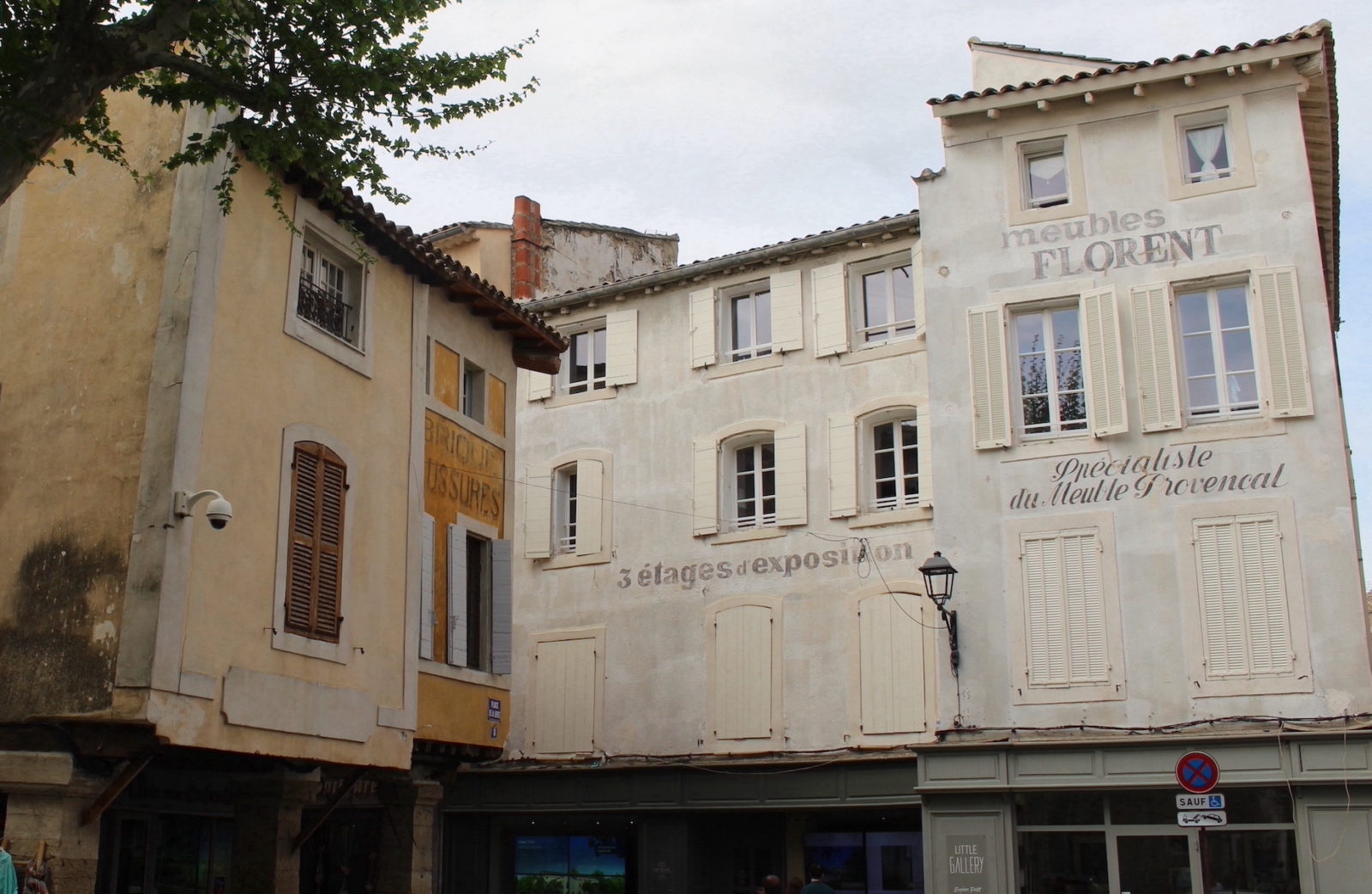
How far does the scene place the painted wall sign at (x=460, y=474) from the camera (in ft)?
55.8

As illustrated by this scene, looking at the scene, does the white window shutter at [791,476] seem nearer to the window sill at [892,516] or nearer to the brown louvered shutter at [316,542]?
the window sill at [892,516]

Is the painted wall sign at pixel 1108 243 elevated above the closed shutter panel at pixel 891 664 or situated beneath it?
elevated above

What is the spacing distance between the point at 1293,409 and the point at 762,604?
26.4 feet

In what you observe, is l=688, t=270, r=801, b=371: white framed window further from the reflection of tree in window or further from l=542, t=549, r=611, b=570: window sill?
the reflection of tree in window

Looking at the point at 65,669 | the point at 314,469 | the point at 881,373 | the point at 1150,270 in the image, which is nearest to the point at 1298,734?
the point at 1150,270

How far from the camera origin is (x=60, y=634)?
12.3 meters

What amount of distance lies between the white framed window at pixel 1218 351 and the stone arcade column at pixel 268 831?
11039 mm

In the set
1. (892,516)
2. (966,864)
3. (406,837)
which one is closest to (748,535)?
(892,516)

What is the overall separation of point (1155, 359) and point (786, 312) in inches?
253

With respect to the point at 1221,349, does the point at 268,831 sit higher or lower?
lower

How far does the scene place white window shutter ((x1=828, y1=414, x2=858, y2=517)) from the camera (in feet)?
68.8

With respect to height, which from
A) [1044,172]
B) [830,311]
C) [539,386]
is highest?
[1044,172]

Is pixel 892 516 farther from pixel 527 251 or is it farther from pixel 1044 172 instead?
pixel 527 251

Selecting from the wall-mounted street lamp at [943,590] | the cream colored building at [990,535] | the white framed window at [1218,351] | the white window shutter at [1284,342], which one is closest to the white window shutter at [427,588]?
the wall-mounted street lamp at [943,590]
